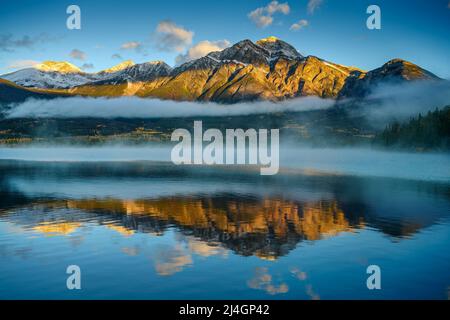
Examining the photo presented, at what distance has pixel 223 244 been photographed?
33.2m

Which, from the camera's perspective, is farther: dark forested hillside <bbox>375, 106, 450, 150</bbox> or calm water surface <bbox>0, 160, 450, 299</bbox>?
dark forested hillside <bbox>375, 106, 450, 150</bbox>

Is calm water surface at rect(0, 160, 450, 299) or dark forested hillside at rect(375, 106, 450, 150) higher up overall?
dark forested hillside at rect(375, 106, 450, 150)

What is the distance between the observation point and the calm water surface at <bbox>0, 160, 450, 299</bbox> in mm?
24062

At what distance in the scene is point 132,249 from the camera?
105 ft

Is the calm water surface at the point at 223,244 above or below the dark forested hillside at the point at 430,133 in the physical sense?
below

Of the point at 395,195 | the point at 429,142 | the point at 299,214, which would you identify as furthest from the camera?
the point at 429,142

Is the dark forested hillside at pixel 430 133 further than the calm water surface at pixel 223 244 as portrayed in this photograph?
Yes

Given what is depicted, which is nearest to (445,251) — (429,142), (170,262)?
(170,262)

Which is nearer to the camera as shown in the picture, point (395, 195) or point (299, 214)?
point (299, 214)

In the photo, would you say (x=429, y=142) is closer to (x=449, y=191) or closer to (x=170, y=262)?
(x=449, y=191)

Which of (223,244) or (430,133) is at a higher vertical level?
(430,133)

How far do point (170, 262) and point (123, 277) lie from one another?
150 inches

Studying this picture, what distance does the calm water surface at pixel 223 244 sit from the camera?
24.1 m

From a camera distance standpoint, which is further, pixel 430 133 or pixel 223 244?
pixel 430 133
